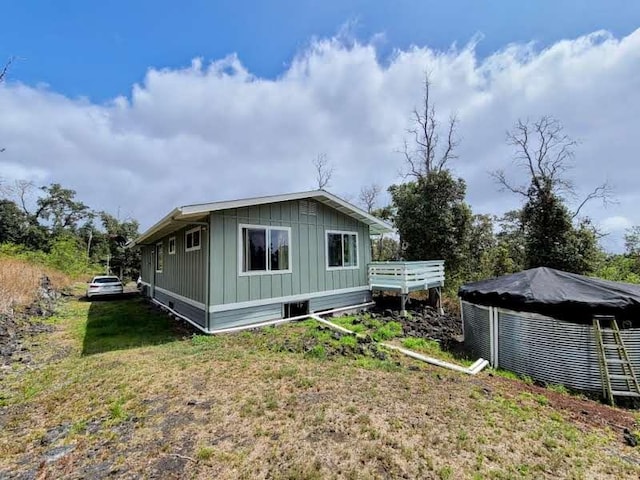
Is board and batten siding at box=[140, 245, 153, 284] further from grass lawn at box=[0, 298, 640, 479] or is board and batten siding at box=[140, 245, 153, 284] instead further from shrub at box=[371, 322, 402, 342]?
shrub at box=[371, 322, 402, 342]

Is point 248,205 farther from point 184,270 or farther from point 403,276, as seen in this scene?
point 403,276

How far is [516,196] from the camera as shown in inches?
632

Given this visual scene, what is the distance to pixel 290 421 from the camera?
10.8 ft

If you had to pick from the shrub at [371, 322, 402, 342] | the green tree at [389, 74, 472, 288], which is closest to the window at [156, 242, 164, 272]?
the shrub at [371, 322, 402, 342]

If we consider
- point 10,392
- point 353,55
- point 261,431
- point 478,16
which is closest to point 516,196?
point 478,16

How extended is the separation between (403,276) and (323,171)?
602 inches

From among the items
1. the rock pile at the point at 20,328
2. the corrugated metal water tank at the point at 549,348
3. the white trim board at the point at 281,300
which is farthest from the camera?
the white trim board at the point at 281,300

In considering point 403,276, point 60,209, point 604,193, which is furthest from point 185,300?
point 60,209

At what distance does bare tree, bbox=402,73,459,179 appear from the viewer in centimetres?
1471

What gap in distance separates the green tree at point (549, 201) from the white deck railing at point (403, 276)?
268 inches

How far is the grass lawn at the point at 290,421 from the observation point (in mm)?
2594

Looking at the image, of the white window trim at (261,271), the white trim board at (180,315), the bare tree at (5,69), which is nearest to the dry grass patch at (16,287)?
the white trim board at (180,315)

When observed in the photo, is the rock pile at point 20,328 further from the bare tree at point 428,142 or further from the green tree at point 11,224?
the green tree at point 11,224

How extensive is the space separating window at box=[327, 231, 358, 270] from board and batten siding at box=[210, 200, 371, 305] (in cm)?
18
